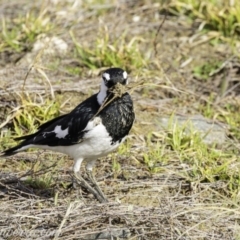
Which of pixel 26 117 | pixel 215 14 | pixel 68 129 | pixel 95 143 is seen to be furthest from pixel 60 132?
pixel 215 14

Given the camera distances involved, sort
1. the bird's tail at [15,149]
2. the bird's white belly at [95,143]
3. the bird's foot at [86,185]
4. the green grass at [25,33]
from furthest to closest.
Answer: the green grass at [25,33] → the bird's tail at [15,149] → the bird's foot at [86,185] → the bird's white belly at [95,143]

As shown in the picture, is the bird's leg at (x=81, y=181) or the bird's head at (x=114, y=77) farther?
the bird's leg at (x=81, y=181)

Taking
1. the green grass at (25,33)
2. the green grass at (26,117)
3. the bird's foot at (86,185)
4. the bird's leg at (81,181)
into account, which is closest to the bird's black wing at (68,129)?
the bird's leg at (81,181)

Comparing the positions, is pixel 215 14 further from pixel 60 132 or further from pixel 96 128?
pixel 96 128

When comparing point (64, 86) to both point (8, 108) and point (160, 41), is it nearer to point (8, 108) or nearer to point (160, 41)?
point (8, 108)

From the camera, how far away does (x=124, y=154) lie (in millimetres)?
6230

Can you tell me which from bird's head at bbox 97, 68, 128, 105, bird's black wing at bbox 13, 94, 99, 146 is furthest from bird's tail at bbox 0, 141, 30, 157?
bird's head at bbox 97, 68, 128, 105

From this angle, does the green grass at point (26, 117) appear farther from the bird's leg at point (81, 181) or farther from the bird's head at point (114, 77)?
the bird's head at point (114, 77)

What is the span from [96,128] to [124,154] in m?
1.06

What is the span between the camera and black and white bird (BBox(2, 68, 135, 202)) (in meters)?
5.22

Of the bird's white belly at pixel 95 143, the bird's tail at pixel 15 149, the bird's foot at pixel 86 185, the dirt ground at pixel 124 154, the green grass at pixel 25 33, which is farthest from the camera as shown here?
the green grass at pixel 25 33

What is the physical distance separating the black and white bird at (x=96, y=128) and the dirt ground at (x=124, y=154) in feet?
0.87

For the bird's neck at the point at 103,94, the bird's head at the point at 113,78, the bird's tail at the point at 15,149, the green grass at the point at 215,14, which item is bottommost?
the green grass at the point at 215,14

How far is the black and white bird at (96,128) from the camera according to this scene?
5.22 m
